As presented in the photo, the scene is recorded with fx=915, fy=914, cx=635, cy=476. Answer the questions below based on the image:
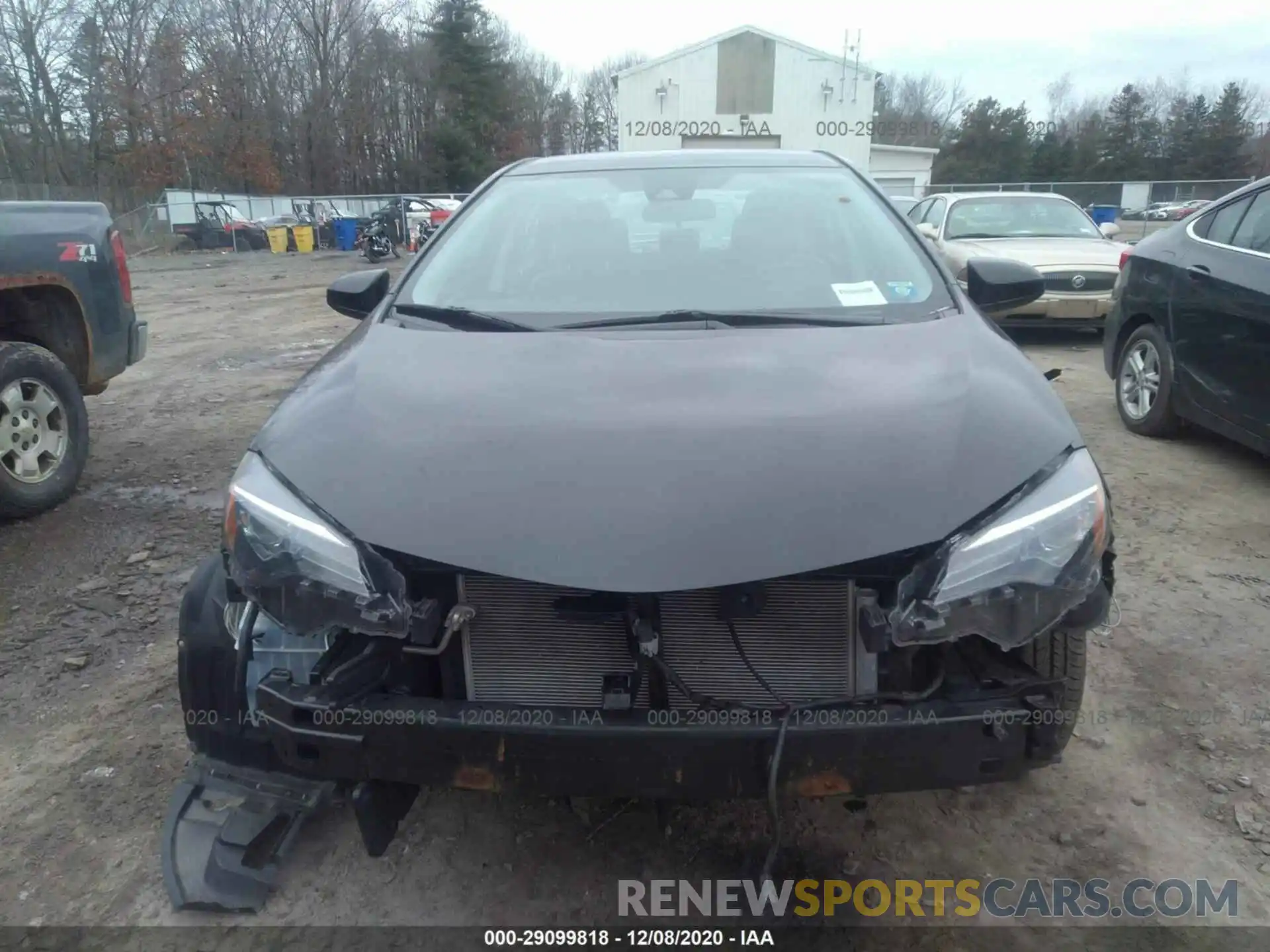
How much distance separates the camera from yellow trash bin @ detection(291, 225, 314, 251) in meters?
27.7

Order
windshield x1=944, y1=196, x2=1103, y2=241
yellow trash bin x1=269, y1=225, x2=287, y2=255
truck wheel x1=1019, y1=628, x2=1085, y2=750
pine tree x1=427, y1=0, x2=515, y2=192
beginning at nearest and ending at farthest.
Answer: truck wheel x1=1019, y1=628, x2=1085, y2=750
windshield x1=944, y1=196, x2=1103, y2=241
yellow trash bin x1=269, y1=225, x2=287, y2=255
pine tree x1=427, y1=0, x2=515, y2=192

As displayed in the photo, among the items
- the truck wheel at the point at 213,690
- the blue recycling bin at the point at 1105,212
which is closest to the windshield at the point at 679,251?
the truck wheel at the point at 213,690

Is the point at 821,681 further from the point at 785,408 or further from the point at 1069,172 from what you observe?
the point at 1069,172

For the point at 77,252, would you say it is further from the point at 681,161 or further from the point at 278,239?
the point at 278,239

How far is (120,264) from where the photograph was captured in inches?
194

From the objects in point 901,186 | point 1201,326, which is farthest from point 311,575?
point 901,186

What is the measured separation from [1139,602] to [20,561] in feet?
15.3

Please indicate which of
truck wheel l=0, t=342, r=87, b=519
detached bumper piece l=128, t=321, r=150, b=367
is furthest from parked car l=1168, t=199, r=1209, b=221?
truck wheel l=0, t=342, r=87, b=519

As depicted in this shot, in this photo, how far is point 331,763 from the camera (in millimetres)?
1752

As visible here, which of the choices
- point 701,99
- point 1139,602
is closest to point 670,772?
point 1139,602

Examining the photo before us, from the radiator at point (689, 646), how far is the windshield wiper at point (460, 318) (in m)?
0.87

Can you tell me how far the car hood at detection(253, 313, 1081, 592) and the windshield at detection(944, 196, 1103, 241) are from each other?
8.22 metres

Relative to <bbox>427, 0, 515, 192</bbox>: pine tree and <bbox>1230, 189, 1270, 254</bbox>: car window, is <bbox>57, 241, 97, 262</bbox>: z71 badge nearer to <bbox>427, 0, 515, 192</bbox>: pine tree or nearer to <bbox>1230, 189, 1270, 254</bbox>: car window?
<bbox>1230, 189, 1270, 254</bbox>: car window

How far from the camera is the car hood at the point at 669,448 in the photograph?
5.37 feet
